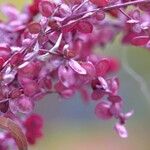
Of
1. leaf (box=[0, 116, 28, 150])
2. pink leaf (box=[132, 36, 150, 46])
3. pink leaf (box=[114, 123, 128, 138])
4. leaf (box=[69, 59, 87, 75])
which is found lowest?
pink leaf (box=[114, 123, 128, 138])

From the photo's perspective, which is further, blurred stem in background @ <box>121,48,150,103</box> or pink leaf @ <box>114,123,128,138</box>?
blurred stem in background @ <box>121,48,150,103</box>

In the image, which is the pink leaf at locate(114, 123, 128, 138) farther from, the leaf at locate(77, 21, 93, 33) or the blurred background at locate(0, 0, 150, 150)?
the blurred background at locate(0, 0, 150, 150)

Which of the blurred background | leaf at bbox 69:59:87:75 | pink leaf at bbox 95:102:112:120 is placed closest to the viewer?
leaf at bbox 69:59:87:75

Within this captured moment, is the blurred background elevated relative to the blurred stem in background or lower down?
lower down

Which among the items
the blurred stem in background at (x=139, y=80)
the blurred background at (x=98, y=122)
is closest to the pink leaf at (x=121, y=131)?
the blurred stem in background at (x=139, y=80)

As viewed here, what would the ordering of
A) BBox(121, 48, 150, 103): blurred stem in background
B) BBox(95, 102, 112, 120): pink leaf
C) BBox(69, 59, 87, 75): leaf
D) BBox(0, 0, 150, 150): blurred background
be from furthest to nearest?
BBox(0, 0, 150, 150): blurred background → BBox(121, 48, 150, 103): blurred stem in background → BBox(95, 102, 112, 120): pink leaf → BBox(69, 59, 87, 75): leaf

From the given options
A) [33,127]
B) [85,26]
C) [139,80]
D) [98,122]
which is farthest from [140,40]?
[98,122]

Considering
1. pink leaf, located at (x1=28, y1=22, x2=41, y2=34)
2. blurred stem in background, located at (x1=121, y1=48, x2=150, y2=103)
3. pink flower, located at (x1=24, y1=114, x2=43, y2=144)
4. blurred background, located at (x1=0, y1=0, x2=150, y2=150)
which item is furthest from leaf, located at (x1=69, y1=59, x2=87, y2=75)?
blurred background, located at (x1=0, y1=0, x2=150, y2=150)

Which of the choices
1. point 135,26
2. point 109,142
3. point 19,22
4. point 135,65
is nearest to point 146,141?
point 109,142
